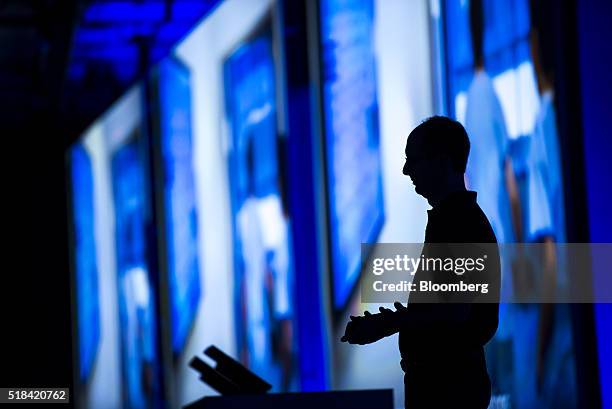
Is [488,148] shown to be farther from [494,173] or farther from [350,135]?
[350,135]

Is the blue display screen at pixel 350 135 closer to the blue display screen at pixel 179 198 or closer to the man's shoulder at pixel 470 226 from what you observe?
the blue display screen at pixel 179 198

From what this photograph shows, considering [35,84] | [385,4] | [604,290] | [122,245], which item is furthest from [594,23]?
[35,84]

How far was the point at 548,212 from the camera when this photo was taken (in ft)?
10.6

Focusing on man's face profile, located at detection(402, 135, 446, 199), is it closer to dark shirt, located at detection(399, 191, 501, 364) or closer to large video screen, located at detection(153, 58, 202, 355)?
dark shirt, located at detection(399, 191, 501, 364)

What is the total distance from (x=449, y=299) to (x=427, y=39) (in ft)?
8.06

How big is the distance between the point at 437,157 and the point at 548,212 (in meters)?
1.66

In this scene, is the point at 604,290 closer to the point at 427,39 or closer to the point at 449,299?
the point at 427,39

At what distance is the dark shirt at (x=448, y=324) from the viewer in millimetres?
1633

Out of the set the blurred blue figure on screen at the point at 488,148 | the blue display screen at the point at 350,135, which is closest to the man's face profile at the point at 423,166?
the blurred blue figure on screen at the point at 488,148

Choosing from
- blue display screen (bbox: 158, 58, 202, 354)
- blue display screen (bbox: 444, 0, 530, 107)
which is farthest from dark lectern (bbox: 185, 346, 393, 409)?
blue display screen (bbox: 158, 58, 202, 354)

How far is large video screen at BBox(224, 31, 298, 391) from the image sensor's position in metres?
5.11

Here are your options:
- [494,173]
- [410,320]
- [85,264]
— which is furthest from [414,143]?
[85,264]

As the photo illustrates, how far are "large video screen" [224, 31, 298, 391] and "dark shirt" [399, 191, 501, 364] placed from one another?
131 inches

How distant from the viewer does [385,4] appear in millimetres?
4129
